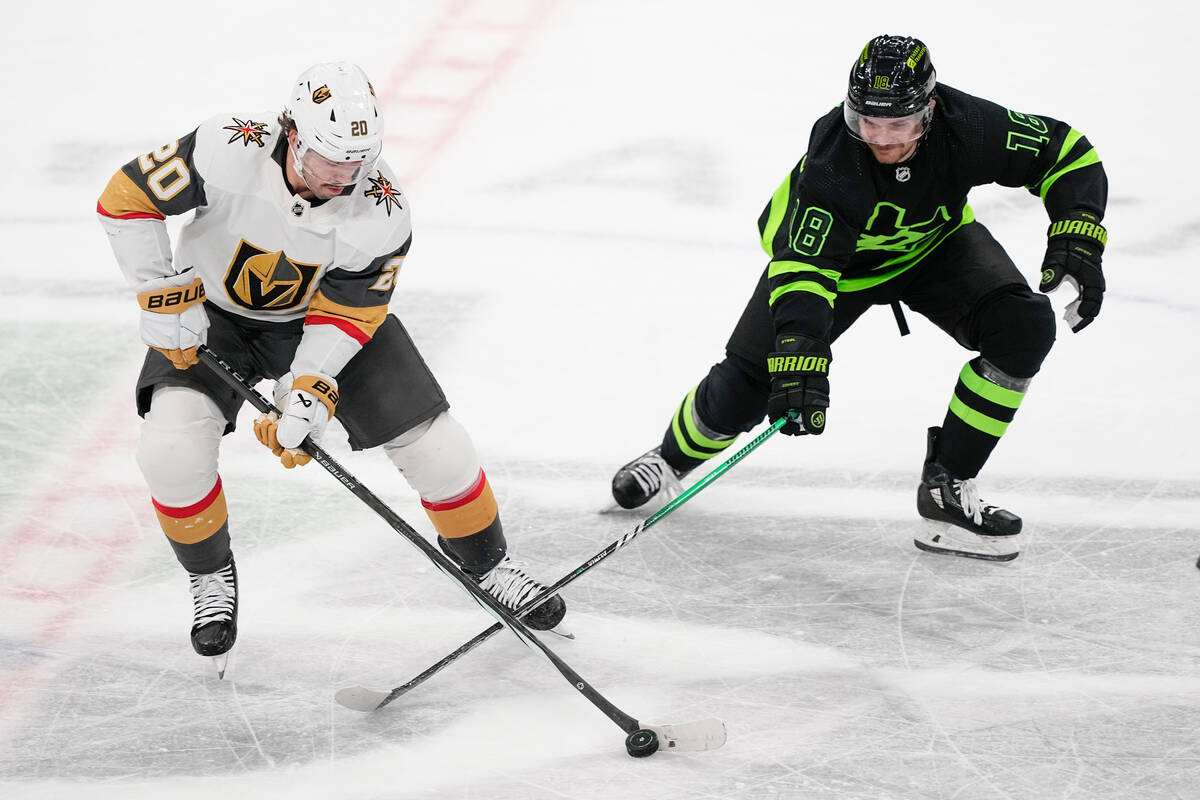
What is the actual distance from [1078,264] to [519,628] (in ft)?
4.56

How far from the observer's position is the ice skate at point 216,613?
2598 millimetres

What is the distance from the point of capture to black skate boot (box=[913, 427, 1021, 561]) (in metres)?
3.12

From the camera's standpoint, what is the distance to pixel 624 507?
330 cm

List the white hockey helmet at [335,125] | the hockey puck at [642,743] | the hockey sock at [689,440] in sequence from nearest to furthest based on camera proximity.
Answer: the white hockey helmet at [335,125]
the hockey puck at [642,743]
the hockey sock at [689,440]

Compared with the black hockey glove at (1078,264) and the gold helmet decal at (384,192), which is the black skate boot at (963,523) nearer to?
the black hockey glove at (1078,264)

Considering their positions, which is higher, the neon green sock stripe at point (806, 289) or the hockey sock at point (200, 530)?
the neon green sock stripe at point (806, 289)

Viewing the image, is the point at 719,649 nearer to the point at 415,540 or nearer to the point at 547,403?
the point at 415,540

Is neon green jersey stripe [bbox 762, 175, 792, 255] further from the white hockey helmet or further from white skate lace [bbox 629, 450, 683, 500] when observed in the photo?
the white hockey helmet

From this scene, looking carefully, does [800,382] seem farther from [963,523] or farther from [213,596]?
[213,596]

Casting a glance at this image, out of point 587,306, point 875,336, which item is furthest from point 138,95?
point 875,336

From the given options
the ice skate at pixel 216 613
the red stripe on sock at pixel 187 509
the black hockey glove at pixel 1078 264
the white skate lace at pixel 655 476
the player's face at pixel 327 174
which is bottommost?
the ice skate at pixel 216 613

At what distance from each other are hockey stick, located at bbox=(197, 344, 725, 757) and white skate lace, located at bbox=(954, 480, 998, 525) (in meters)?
0.96

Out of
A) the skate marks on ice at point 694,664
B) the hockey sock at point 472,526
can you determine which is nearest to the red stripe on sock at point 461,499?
the hockey sock at point 472,526

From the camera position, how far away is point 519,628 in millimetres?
2545
